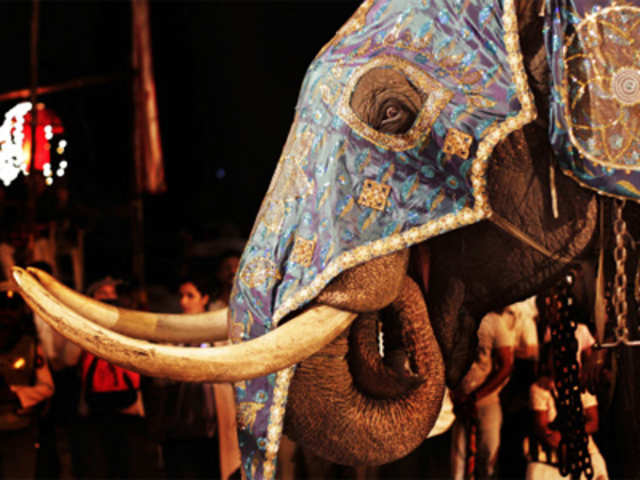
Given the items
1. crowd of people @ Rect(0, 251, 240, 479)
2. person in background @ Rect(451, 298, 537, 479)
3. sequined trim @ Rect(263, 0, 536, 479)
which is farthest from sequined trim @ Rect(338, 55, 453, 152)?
person in background @ Rect(451, 298, 537, 479)

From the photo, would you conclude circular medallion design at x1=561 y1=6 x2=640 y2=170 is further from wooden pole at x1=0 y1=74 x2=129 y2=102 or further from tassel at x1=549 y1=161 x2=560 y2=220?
wooden pole at x1=0 y1=74 x2=129 y2=102

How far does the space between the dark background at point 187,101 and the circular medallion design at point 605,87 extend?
2.39m

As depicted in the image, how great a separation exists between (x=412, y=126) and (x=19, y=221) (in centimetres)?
190

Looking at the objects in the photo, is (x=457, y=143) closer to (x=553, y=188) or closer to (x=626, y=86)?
(x=553, y=188)

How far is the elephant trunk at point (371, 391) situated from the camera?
1778 mm

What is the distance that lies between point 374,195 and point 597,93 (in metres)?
0.49

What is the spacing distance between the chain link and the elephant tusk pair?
588 millimetres

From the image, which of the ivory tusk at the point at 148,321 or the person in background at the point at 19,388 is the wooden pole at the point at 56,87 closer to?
the person in background at the point at 19,388

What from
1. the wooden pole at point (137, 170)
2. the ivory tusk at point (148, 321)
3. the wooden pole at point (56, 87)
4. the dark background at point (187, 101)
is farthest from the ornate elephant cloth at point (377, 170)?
the wooden pole at point (137, 170)

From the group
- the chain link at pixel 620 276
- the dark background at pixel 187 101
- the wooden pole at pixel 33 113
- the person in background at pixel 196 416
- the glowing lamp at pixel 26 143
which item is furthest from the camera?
the dark background at pixel 187 101

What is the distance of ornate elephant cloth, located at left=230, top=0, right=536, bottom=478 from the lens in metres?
1.71

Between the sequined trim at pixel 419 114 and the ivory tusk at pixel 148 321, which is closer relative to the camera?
the sequined trim at pixel 419 114

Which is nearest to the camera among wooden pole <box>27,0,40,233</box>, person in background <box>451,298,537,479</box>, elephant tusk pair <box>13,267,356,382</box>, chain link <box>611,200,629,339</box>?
elephant tusk pair <box>13,267,356,382</box>

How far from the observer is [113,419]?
333cm
